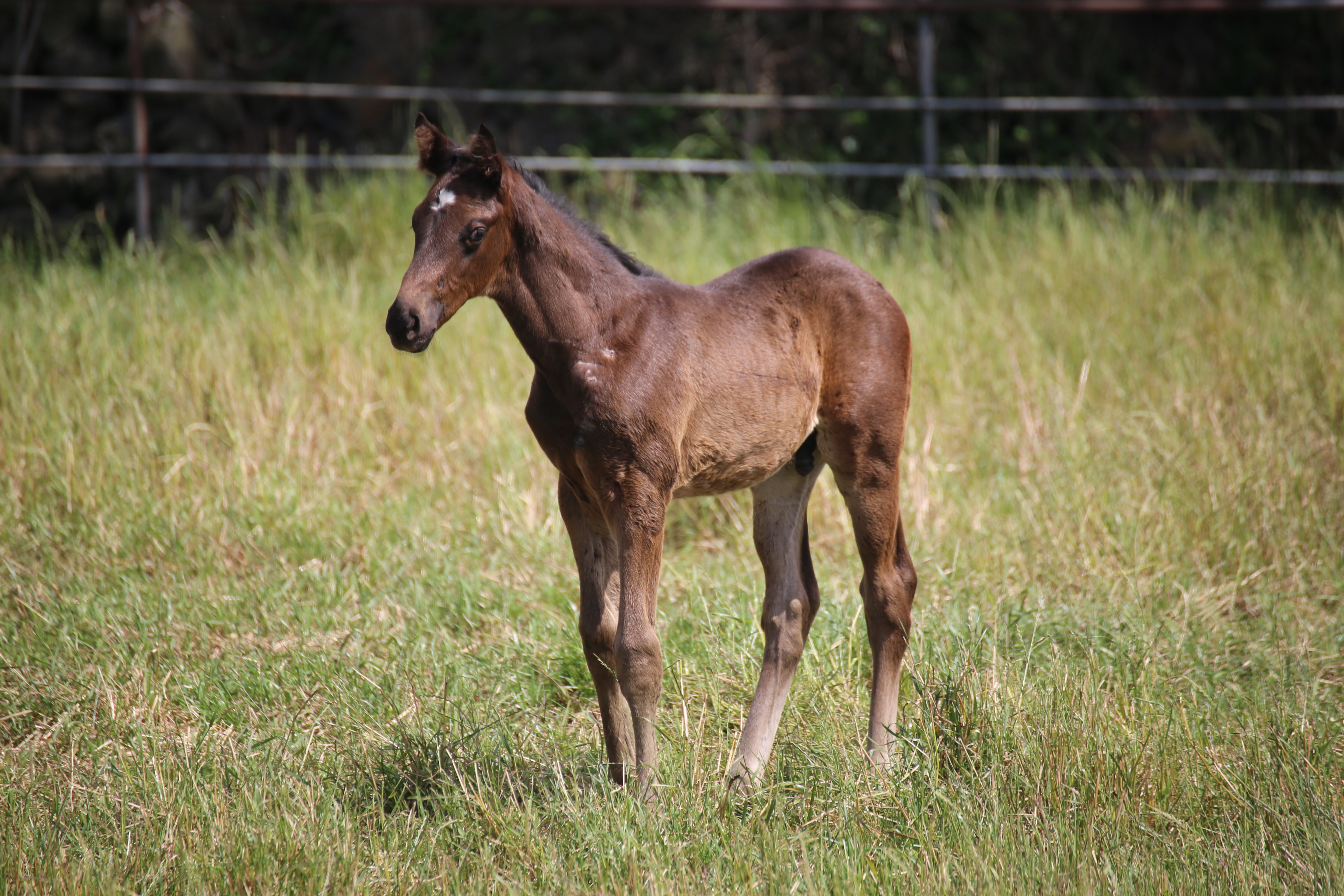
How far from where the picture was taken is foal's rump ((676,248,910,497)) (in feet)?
8.89

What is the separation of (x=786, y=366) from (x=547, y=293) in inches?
26.4

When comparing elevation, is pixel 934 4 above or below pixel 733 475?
above

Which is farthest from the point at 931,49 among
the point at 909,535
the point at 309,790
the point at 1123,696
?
the point at 309,790

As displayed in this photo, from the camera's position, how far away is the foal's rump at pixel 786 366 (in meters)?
2.71

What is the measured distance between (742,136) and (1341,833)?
766 centimetres

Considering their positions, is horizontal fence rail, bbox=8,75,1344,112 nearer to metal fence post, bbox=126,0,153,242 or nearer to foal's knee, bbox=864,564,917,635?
metal fence post, bbox=126,0,153,242

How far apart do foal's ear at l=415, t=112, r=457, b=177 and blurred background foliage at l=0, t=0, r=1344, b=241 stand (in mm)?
6406

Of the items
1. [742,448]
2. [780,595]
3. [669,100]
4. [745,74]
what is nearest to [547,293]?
[742,448]

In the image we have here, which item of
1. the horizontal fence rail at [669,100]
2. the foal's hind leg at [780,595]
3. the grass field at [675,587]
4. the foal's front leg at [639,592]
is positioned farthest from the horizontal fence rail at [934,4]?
the foal's front leg at [639,592]

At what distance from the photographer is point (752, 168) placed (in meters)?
7.28

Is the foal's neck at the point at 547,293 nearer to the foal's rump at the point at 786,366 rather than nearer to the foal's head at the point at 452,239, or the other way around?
the foal's head at the point at 452,239

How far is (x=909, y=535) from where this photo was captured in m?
4.53

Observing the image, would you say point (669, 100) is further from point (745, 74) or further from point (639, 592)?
point (639, 592)

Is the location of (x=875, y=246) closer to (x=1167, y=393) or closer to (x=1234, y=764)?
(x=1167, y=393)
